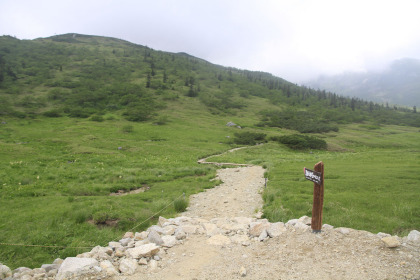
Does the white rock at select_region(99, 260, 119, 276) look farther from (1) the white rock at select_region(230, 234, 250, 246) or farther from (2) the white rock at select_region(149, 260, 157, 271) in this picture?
(1) the white rock at select_region(230, 234, 250, 246)

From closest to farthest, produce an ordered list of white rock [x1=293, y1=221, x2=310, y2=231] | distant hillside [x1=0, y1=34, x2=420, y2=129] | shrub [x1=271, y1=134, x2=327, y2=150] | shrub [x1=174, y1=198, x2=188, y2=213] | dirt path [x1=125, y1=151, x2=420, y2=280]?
dirt path [x1=125, y1=151, x2=420, y2=280] < white rock [x1=293, y1=221, x2=310, y2=231] < shrub [x1=174, y1=198, x2=188, y2=213] < shrub [x1=271, y1=134, x2=327, y2=150] < distant hillside [x1=0, y1=34, x2=420, y2=129]

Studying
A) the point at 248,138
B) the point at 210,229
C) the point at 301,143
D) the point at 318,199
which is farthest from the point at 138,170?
the point at 301,143

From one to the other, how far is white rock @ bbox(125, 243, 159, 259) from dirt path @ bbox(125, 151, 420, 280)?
0.34m

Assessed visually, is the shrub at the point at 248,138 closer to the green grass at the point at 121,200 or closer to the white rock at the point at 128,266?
the green grass at the point at 121,200

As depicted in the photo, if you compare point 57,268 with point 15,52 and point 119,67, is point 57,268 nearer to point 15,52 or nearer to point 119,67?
point 119,67

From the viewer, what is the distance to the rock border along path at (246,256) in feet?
22.5

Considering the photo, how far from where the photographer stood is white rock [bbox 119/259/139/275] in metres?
7.49

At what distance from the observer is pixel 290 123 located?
111312 millimetres

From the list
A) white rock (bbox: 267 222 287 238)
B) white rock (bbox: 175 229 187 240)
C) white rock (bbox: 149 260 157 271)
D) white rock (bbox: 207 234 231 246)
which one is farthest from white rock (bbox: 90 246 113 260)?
white rock (bbox: 267 222 287 238)

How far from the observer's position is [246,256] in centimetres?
808

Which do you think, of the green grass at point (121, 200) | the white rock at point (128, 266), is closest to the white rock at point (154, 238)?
the white rock at point (128, 266)

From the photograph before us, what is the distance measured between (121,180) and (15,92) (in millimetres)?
117259

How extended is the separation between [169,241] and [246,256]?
10.2 feet

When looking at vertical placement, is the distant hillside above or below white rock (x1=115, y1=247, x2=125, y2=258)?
above
